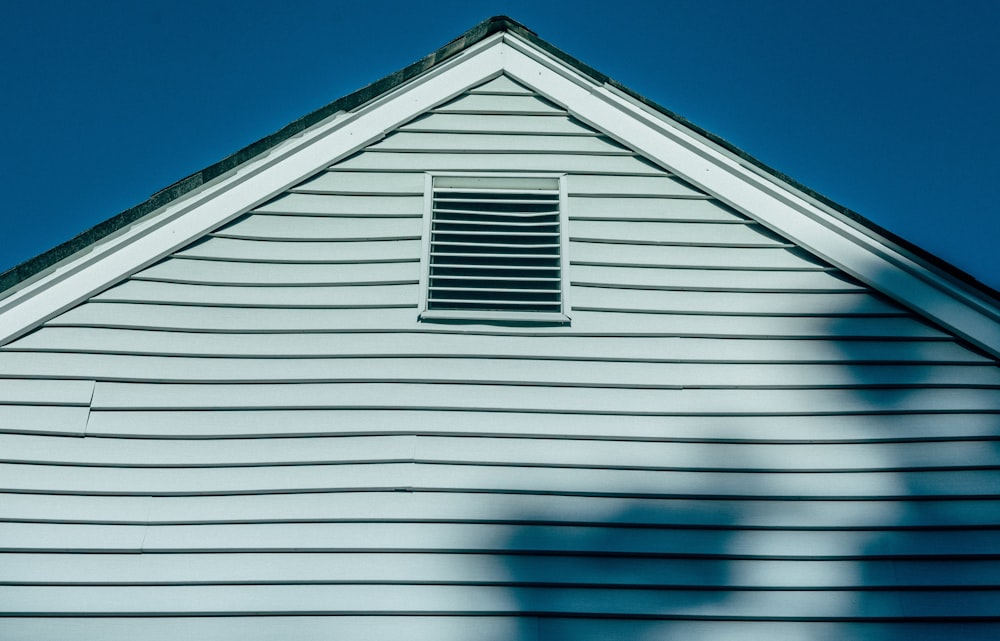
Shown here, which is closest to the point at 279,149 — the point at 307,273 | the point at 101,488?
the point at 307,273

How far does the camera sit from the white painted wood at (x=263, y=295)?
4621 mm

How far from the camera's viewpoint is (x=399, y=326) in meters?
4.55

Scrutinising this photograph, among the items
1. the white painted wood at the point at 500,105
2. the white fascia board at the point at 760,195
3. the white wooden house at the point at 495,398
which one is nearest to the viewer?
the white wooden house at the point at 495,398

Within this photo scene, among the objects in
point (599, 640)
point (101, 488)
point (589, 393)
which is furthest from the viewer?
point (589, 393)

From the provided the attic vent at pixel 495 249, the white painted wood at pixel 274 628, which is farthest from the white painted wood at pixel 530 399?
the white painted wood at pixel 274 628

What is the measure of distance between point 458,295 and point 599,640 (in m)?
1.94

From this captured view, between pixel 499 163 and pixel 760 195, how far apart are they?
153 cm

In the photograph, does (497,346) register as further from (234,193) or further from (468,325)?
(234,193)

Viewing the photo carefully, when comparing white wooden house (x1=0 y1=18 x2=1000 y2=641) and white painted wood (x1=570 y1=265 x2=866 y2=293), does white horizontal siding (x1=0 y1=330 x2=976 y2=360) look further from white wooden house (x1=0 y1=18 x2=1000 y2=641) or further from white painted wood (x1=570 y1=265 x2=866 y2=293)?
white painted wood (x1=570 y1=265 x2=866 y2=293)

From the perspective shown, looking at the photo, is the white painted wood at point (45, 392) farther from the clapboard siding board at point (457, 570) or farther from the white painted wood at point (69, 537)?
the clapboard siding board at point (457, 570)

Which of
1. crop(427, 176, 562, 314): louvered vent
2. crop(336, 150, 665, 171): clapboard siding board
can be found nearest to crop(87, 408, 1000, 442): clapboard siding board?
crop(427, 176, 562, 314): louvered vent

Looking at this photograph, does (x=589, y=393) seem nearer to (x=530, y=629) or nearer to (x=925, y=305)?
(x=530, y=629)

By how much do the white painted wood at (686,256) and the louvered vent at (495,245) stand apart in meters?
0.19

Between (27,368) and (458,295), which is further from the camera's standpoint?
(458,295)
